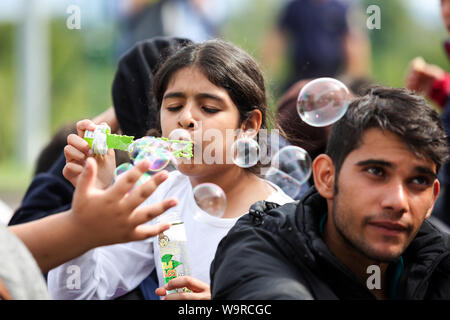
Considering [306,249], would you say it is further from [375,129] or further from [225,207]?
[225,207]

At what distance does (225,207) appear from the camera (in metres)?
2.28

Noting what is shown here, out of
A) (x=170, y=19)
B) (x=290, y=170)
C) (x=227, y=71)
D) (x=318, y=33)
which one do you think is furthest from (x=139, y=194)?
→ (x=170, y=19)

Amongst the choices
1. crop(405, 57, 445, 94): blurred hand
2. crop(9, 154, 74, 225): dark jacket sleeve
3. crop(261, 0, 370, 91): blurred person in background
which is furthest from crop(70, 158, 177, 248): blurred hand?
crop(261, 0, 370, 91): blurred person in background

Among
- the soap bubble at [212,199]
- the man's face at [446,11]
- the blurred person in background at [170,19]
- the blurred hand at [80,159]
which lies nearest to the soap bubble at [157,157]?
the blurred hand at [80,159]

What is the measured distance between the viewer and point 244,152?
7.55 feet

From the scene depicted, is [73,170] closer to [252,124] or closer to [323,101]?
[252,124]

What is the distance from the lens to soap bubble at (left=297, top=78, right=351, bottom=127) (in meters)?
2.30

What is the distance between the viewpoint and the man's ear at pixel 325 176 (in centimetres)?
183

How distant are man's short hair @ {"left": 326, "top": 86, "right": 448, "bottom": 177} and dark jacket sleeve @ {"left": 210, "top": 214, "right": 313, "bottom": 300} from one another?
0.28 metres

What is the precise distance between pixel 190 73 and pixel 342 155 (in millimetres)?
726

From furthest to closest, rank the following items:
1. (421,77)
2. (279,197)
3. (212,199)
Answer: (421,77) < (279,197) < (212,199)

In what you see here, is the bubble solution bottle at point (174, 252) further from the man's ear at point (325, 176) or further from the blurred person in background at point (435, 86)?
the blurred person in background at point (435, 86)

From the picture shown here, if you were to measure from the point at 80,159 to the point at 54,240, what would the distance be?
1.47 ft
